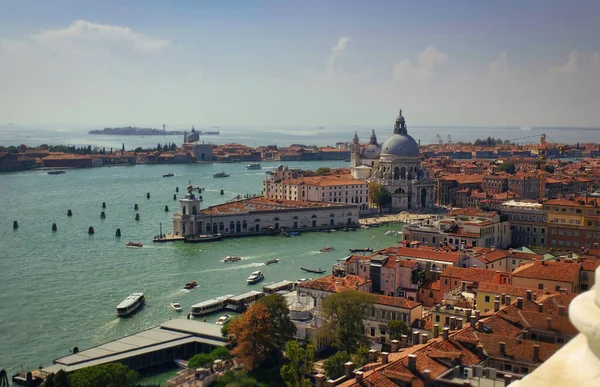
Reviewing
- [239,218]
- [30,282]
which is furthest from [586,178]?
[30,282]

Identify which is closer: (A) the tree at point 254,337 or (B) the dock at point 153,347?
(A) the tree at point 254,337


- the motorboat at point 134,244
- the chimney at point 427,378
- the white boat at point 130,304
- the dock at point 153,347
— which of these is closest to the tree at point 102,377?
the dock at point 153,347

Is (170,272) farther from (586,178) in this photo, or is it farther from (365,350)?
Result: (586,178)

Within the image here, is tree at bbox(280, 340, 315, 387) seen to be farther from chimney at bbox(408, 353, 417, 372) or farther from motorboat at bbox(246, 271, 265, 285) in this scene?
motorboat at bbox(246, 271, 265, 285)

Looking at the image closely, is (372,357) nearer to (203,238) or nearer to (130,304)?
(130,304)

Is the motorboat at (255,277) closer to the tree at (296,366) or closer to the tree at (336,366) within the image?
the tree at (296,366)
